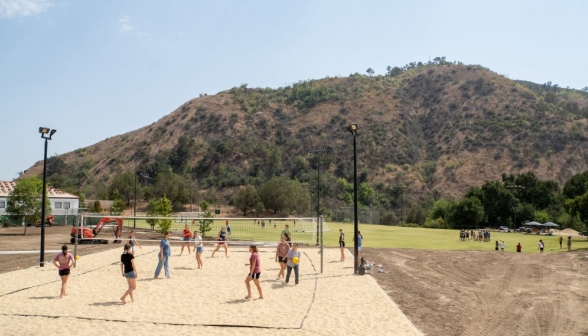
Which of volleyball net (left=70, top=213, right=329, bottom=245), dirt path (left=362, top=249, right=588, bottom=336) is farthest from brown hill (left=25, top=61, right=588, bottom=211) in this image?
dirt path (left=362, top=249, right=588, bottom=336)

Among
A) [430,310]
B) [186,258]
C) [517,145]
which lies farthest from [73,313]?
[517,145]

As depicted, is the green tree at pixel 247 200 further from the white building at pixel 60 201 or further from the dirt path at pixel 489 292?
the dirt path at pixel 489 292

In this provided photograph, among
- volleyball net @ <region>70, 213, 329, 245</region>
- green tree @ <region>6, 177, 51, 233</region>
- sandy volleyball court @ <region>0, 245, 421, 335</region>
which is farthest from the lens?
green tree @ <region>6, 177, 51, 233</region>

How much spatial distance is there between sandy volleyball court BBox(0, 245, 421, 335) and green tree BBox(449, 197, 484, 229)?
5480 centimetres

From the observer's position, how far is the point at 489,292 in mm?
17125

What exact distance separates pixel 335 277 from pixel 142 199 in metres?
83.2

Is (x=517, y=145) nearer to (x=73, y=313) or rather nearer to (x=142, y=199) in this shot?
(x=142, y=199)

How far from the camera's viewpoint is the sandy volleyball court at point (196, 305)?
11.5m

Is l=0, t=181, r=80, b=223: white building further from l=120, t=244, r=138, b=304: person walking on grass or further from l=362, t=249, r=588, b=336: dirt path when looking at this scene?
l=120, t=244, r=138, b=304: person walking on grass

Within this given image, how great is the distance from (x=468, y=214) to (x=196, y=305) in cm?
6349

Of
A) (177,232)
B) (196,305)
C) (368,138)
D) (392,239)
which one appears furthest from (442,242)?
(368,138)

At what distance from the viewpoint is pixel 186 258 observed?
24672 millimetres

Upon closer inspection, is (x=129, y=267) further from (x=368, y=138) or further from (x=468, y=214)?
(x=368, y=138)

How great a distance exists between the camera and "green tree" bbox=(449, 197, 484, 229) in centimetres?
7056
